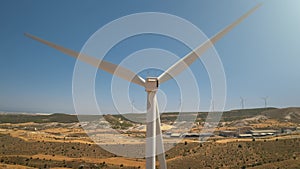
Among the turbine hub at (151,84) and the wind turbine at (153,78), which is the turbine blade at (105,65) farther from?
the turbine hub at (151,84)

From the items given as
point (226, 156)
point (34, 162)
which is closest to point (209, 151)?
point (226, 156)

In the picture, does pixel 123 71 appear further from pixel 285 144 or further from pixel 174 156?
pixel 285 144

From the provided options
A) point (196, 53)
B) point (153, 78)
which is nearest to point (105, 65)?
point (153, 78)

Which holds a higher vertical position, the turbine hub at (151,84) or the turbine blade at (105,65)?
the turbine blade at (105,65)

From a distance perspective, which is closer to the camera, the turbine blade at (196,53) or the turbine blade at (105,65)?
the turbine blade at (105,65)

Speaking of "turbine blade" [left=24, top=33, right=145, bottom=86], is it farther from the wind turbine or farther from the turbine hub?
the turbine hub

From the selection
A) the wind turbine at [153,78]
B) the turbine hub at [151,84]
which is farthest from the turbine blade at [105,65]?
the turbine hub at [151,84]

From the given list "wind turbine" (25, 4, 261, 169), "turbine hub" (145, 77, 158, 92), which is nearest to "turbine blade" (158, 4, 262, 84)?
"wind turbine" (25, 4, 261, 169)

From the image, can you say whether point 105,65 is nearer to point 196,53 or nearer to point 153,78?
point 153,78

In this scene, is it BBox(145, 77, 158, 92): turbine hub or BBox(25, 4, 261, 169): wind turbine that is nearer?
BBox(25, 4, 261, 169): wind turbine
